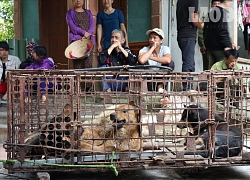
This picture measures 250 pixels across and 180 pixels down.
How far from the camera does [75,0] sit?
27.0 ft

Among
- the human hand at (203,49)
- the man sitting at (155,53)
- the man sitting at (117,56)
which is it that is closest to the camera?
the man sitting at (155,53)

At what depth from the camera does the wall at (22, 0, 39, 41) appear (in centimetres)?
1080

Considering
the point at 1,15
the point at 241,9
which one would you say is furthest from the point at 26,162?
the point at 1,15

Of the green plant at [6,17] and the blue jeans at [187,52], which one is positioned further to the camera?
the green plant at [6,17]

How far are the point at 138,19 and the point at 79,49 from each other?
1.94 metres

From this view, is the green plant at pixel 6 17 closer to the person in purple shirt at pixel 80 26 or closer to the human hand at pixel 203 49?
the person in purple shirt at pixel 80 26

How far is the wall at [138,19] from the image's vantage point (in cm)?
909

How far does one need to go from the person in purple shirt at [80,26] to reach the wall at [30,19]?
2.84m

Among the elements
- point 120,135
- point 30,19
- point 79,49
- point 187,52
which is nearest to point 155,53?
point 187,52

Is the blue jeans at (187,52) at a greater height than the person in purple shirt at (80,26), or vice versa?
the person in purple shirt at (80,26)

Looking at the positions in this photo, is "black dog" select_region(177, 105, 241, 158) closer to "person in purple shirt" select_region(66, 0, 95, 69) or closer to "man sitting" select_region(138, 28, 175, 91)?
"man sitting" select_region(138, 28, 175, 91)

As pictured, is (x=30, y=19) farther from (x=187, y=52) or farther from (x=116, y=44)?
(x=187, y=52)

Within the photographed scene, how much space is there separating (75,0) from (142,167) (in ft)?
16.5

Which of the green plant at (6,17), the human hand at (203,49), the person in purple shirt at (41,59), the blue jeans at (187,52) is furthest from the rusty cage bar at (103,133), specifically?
the green plant at (6,17)
